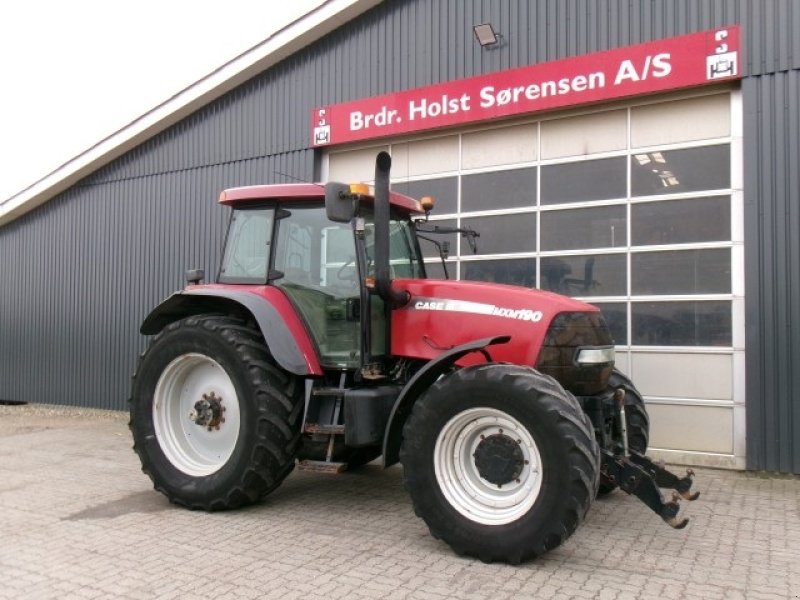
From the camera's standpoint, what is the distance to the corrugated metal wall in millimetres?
6816

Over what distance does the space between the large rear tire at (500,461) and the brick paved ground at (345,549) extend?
8.5 inches

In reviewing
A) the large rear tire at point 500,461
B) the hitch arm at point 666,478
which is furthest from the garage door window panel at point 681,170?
the large rear tire at point 500,461

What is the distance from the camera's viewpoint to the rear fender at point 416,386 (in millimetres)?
4410

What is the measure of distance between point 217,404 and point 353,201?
6.55ft

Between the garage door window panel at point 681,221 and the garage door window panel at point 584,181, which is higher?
the garage door window panel at point 584,181

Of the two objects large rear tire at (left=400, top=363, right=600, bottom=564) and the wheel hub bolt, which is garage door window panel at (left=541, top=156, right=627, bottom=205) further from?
the wheel hub bolt

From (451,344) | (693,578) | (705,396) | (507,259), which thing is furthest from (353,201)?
(705,396)

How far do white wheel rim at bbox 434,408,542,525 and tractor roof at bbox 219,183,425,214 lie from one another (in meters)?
2.00

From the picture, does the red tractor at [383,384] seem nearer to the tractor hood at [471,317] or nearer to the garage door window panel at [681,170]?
the tractor hood at [471,317]

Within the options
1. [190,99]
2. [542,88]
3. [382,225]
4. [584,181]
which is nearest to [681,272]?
[584,181]

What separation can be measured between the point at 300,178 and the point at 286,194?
182 inches

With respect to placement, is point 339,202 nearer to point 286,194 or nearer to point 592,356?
point 286,194

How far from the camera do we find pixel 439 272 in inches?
315

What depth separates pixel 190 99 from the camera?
35.4 feet
